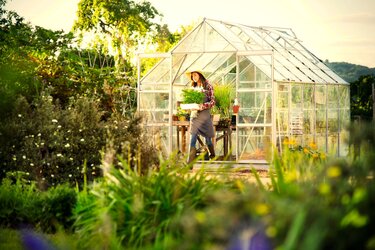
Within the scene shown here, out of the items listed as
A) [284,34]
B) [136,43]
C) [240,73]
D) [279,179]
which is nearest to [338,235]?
[279,179]

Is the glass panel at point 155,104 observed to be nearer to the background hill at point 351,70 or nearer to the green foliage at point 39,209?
the green foliage at point 39,209

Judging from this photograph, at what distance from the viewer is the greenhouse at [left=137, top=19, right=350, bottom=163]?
17.1 metres

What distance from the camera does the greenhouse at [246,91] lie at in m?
17.1

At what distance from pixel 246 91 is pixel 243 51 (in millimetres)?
918

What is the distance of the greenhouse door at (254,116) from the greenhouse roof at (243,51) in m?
0.19

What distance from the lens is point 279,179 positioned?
5.50 m

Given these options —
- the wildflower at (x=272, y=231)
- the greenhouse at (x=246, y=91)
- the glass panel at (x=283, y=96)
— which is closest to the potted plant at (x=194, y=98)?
the greenhouse at (x=246, y=91)

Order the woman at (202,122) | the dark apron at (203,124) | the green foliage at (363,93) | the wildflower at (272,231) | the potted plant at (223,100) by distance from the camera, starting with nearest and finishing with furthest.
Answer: the wildflower at (272,231), the woman at (202,122), the dark apron at (203,124), the potted plant at (223,100), the green foliage at (363,93)

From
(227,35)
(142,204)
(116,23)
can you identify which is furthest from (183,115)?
(142,204)

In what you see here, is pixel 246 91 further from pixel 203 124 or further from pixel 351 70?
pixel 351 70

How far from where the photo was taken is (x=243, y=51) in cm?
1712

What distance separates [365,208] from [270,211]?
49cm

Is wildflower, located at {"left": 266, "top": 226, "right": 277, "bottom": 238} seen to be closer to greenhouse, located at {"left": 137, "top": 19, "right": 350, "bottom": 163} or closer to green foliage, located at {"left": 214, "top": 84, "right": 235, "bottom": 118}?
greenhouse, located at {"left": 137, "top": 19, "right": 350, "bottom": 163}

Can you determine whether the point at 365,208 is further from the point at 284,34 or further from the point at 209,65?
the point at 284,34
